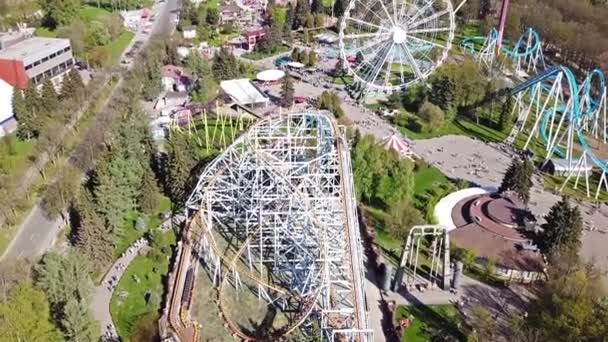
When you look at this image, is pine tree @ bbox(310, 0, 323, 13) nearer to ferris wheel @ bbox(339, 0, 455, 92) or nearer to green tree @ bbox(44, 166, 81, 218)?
ferris wheel @ bbox(339, 0, 455, 92)

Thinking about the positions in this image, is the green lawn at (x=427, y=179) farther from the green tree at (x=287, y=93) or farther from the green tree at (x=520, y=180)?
the green tree at (x=287, y=93)

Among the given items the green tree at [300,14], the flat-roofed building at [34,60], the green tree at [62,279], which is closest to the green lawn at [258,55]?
the green tree at [300,14]

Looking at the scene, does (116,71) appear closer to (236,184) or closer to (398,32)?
(398,32)

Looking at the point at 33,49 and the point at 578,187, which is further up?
the point at 33,49

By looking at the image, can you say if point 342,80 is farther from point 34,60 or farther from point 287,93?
point 34,60

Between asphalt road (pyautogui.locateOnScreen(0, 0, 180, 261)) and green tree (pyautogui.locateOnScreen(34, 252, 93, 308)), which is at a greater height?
green tree (pyautogui.locateOnScreen(34, 252, 93, 308))

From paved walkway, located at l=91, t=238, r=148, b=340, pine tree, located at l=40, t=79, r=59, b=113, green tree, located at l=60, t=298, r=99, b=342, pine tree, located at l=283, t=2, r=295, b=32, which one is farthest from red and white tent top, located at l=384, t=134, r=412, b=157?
pine tree, located at l=283, t=2, r=295, b=32

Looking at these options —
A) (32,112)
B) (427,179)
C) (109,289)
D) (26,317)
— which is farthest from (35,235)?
(427,179)
